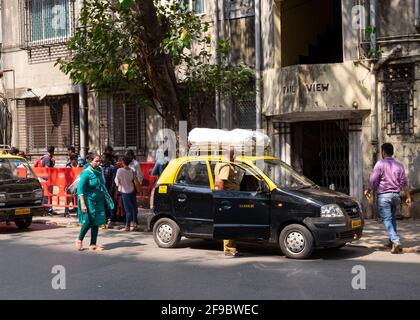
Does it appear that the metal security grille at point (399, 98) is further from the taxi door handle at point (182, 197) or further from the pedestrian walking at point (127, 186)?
the pedestrian walking at point (127, 186)

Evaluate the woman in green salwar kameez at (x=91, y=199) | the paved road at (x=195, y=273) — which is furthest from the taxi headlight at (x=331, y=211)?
the woman in green salwar kameez at (x=91, y=199)

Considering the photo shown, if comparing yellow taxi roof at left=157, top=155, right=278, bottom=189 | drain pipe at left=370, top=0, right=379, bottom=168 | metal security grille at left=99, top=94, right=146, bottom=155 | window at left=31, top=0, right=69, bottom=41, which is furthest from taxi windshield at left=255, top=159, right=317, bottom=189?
window at left=31, top=0, right=69, bottom=41

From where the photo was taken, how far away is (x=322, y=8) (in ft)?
59.1

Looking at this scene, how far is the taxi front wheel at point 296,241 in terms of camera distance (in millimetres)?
9219

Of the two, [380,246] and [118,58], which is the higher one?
[118,58]

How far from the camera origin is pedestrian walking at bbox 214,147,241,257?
9773 mm

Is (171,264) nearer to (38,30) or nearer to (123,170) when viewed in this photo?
(123,170)

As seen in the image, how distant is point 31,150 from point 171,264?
516 inches

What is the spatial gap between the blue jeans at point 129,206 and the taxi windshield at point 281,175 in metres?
4.08

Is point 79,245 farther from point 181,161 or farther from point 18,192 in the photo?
point 18,192

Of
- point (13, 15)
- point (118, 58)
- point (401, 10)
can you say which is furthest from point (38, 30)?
point (401, 10)
